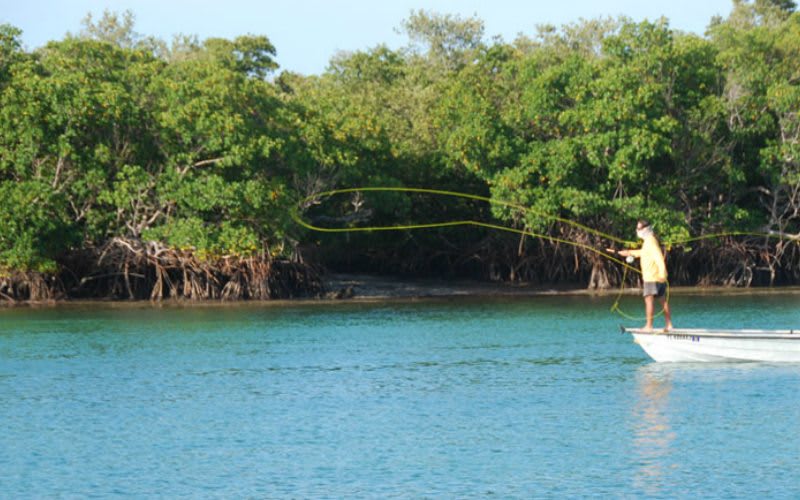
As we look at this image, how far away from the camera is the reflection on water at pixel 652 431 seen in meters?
12.9

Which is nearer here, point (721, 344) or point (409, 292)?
point (721, 344)

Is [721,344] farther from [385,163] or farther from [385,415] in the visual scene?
[385,163]

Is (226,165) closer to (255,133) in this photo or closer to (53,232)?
(255,133)

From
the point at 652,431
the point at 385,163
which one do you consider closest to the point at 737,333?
the point at 652,431

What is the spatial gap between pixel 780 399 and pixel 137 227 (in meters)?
20.8

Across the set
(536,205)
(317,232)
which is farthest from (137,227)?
(536,205)

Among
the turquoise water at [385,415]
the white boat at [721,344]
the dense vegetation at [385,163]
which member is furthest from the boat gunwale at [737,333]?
the dense vegetation at [385,163]

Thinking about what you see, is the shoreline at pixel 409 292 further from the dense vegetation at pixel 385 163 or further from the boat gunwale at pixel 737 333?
the boat gunwale at pixel 737 333

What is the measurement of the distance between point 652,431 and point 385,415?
3.49 meters

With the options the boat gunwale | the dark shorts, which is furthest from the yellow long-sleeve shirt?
the boat gunwale

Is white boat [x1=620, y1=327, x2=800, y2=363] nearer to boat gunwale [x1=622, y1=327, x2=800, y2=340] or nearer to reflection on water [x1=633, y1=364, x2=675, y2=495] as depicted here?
boat gunwale [x1=622, y1=327, x2=800, y2=340]

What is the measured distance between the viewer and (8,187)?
104 ft

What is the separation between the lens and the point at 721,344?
759 inches

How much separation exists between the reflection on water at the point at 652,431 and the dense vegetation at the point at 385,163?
51.2 ft
